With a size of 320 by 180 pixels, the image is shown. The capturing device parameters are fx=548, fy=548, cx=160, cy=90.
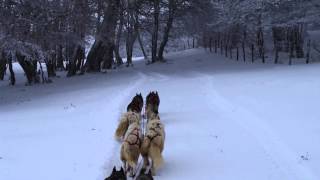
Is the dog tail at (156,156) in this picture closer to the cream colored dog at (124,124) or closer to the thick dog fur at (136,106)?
the cream colored dog at (124,124)

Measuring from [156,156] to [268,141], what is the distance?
3.13 metres

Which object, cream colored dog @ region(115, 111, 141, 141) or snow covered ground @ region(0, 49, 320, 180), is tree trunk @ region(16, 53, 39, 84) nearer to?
snow covered ground @ region(0, 49, 320, 180)

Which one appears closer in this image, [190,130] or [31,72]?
[190,130]

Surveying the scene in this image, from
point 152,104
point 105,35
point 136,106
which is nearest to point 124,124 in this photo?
point 136,106

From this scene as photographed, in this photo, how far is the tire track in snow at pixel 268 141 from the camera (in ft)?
29.6

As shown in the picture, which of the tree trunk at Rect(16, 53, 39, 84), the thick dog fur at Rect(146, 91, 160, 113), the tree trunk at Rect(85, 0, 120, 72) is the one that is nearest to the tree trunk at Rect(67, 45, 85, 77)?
the tree trunk at Rect(85, 0, 120, 72)

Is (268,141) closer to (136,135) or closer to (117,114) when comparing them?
(136,135)

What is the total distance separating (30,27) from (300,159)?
1660 cm

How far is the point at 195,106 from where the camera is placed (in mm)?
17078

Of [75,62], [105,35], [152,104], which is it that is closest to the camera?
[152,104]

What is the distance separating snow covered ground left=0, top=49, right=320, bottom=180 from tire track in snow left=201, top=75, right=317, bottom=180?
0.6 inches

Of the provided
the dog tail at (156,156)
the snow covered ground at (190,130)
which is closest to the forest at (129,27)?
the snow covered ground at (190,130)

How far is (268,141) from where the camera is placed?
11.2 meters

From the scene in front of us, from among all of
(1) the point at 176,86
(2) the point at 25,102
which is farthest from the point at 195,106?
(2) the point at 25,102
